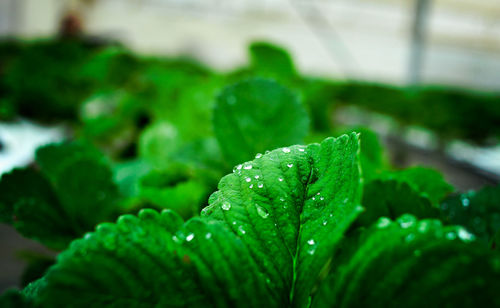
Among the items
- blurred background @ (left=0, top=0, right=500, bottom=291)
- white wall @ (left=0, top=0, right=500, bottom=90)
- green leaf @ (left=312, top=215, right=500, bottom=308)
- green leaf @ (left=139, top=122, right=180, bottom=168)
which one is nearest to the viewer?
green leaf @ (left=312, top=215, right=500, bottom=308)

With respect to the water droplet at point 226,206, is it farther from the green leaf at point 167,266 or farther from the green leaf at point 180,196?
the green leaf at point 180,196

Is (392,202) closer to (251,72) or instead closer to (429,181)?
(429,181)

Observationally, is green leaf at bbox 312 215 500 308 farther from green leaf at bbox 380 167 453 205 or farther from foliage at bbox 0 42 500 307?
green leaf at bbox 380 167 453 205

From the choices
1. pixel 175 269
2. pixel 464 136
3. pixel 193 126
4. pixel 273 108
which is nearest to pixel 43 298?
pixel 175 269

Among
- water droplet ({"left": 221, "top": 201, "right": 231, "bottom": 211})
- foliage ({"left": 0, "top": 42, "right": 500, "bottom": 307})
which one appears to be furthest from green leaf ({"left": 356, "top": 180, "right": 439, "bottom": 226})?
water droplet ({"left": 221, "top": 201, "right": 231, "bottom": 211})

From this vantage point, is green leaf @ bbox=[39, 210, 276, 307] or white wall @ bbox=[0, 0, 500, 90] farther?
white wall @ bbox=[0, 0, 500, 90]

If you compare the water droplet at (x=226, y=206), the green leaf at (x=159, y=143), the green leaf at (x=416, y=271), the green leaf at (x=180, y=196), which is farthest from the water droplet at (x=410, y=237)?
the green leaf at (x=159, y=143)
